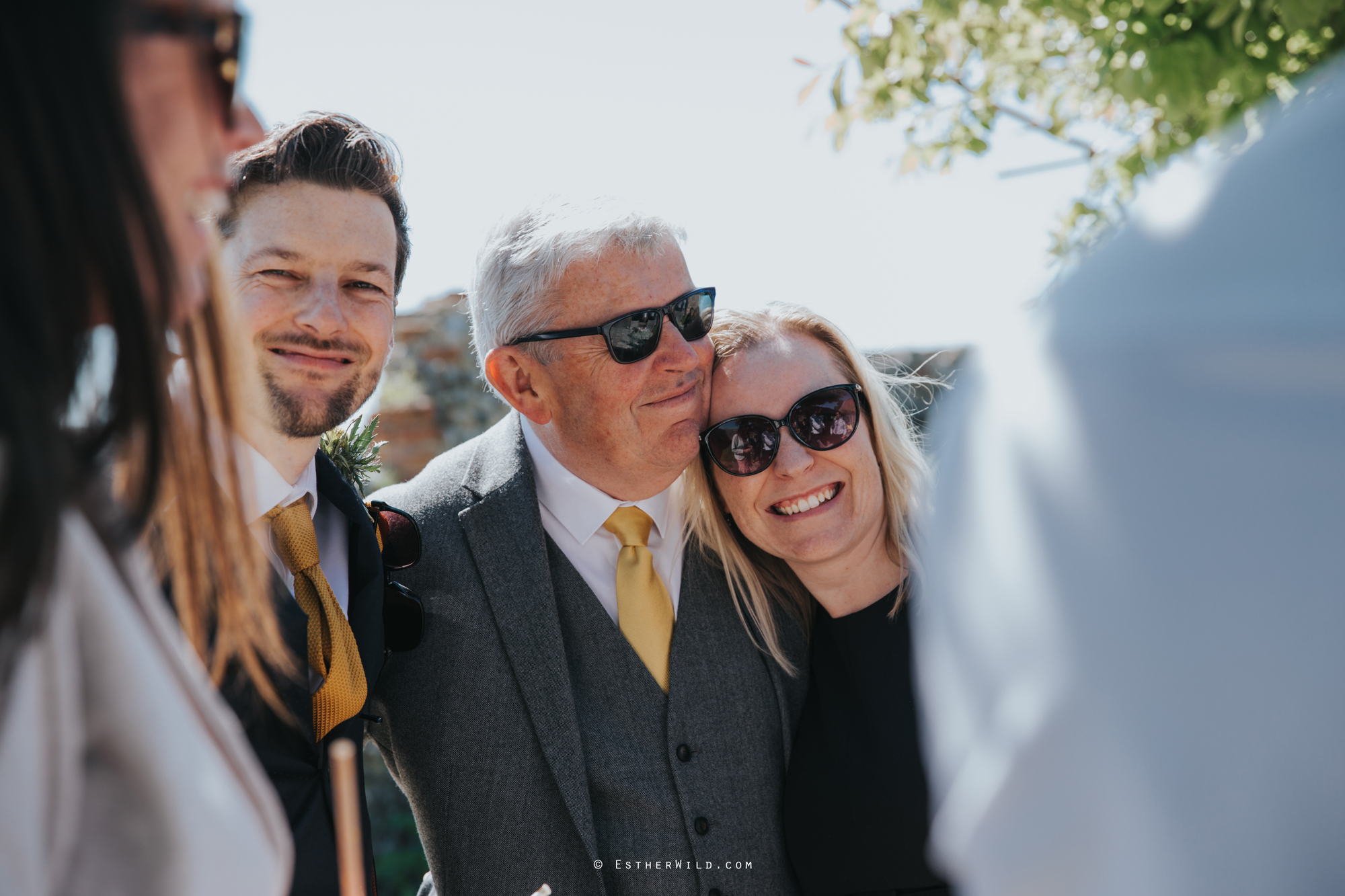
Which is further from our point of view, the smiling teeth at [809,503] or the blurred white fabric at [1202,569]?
the smiling teeth at [809,503]

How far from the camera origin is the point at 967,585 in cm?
64

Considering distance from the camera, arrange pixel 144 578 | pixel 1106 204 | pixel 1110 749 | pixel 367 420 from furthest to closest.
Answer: pixel 1106 204 < pixel 367 420 < pixel 144 578 < pixel 1110 749

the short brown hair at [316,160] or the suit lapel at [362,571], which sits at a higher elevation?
the short brown hair at [316,160]

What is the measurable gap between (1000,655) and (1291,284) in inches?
10.9

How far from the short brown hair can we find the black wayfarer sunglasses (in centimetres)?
74

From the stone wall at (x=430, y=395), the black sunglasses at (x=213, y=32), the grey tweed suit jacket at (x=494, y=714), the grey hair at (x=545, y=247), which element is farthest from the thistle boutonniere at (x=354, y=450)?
the stone wall at (x=430, y=395)

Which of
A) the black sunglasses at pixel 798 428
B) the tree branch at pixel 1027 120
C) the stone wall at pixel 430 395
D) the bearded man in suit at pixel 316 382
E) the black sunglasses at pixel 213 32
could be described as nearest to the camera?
the black sunglasses at pixel 213 32

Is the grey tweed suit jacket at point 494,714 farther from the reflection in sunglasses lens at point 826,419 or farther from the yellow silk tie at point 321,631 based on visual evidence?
the reflection in sunglasses lens at point 826,419

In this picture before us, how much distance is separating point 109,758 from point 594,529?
190 centimetres

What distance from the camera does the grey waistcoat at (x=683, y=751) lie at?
7.18ft

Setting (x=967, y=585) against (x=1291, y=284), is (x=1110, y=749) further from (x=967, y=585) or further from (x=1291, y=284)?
(x=1291, y=284)

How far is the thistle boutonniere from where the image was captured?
247 centimetres

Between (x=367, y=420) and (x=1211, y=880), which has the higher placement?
(x=367, y=420)

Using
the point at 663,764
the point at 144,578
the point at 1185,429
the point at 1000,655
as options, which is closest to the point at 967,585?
the point at 1000,655
